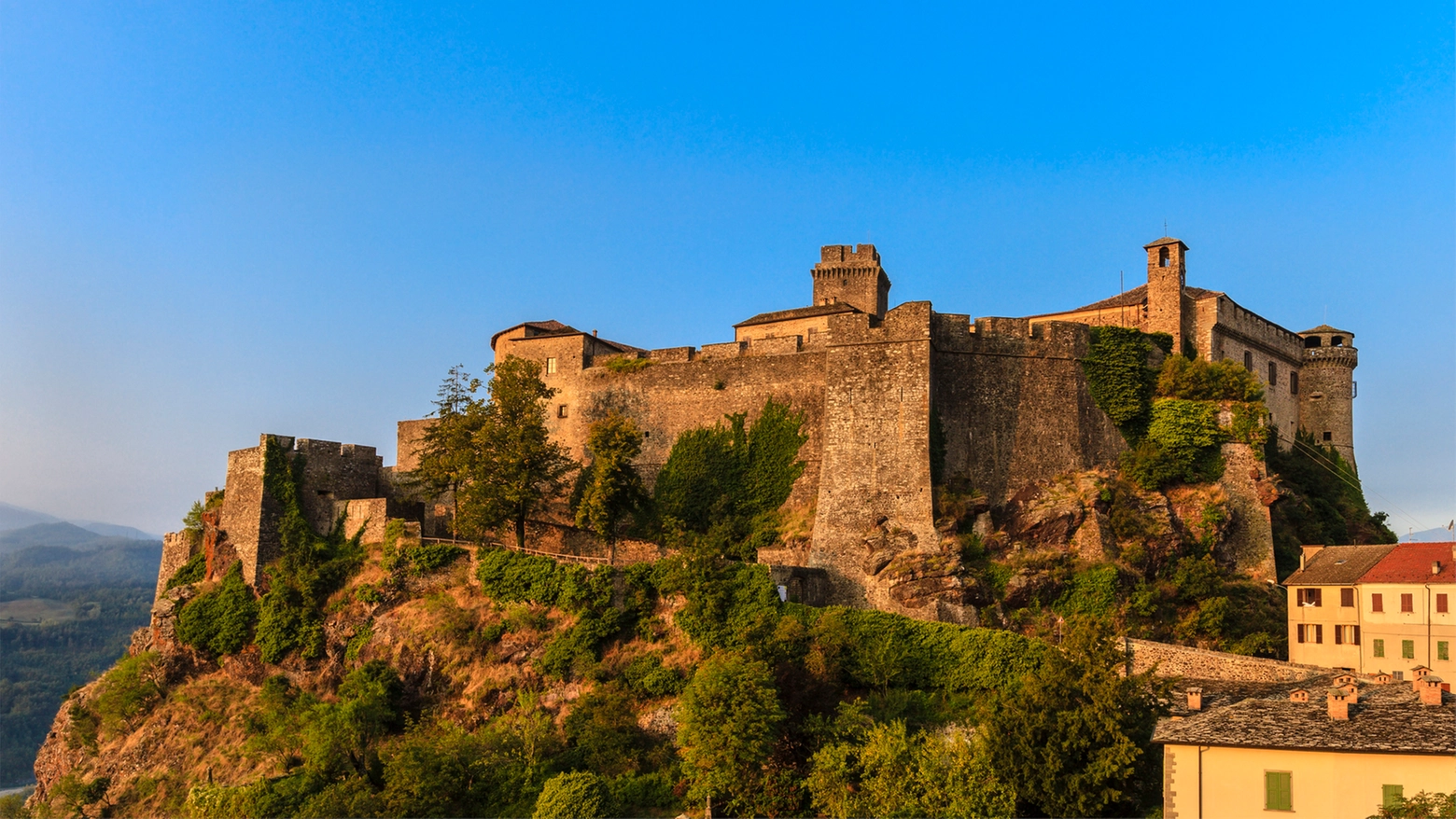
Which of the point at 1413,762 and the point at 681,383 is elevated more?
the point at 681,383

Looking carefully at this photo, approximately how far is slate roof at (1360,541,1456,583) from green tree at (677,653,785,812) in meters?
18.8

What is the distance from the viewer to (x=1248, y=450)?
145ft

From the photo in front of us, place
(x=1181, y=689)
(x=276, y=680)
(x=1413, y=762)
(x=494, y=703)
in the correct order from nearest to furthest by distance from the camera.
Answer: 1. (x=1413, y=762)
2. (x=1181, y=689)
3. (x=494, y=703)
4. (x=276, y=680)

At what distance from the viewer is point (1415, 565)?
36.7 m

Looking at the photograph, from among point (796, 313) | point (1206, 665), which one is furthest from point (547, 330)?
point (1206, 665)

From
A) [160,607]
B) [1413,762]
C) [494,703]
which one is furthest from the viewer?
[160,607]

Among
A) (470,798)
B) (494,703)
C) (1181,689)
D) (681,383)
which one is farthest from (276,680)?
(1181,689)

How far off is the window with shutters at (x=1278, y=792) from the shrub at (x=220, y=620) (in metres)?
34.9

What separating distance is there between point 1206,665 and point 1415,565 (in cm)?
759

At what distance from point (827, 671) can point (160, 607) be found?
27257 mm

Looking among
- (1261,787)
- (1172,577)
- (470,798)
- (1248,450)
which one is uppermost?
(1248,450)

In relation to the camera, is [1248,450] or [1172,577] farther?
[1248,450]

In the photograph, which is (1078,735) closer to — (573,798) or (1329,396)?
(573,798)

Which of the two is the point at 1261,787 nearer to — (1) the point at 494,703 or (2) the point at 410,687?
(1) the point at 494,703
